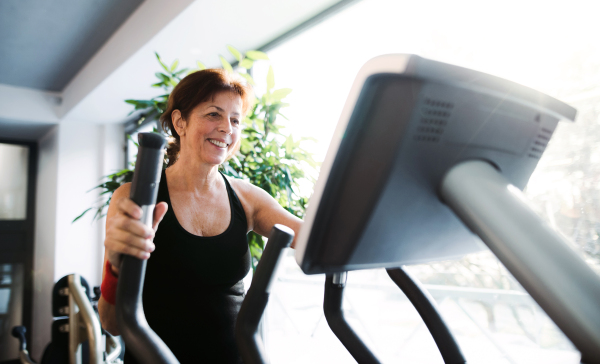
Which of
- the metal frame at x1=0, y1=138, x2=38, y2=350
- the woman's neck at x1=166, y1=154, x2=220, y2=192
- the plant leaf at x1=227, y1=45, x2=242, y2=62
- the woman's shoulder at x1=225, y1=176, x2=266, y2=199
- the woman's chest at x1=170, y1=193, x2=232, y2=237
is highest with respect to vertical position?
the plant leaf at x1=227, y1=45, x2=242, y2=62

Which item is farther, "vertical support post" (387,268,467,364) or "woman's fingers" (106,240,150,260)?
"vertical support post" (387,268,467,364)

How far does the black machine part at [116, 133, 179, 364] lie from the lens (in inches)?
17.5

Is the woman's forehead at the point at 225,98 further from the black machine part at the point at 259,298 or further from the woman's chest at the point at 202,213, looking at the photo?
the black machine part at the point at 259,298

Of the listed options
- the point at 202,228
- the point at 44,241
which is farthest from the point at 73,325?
the point at 44,241

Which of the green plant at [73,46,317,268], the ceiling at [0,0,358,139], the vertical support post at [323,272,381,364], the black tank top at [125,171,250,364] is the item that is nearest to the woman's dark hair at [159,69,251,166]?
the black tank top at [125,171,250,364]

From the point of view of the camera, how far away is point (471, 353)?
190 cm

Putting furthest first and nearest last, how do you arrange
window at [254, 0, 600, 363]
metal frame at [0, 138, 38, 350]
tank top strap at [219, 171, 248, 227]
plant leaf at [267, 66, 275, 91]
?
1. metal frame at [0, 138, 38, 350]
2. plant leaf at [267, 66, 275, 91]
3. window at [254, 0, 600, 363]
4. tank top strap at [219, 171, 248, 227]

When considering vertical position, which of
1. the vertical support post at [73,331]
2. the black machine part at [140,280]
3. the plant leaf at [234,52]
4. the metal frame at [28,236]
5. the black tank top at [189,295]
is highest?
the plant leaf at [234,52]

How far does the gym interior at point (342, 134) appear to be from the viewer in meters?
0.42

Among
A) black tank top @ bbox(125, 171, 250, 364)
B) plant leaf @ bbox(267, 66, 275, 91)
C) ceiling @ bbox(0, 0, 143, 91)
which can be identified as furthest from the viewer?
ceiling @ bbox(0, 0, 143, 91)

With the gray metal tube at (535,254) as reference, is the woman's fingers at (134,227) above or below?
below

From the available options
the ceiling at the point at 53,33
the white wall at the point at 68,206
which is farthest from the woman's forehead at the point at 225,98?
the white wall at the point at 68,206

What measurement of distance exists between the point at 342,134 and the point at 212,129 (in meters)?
→ 0.89

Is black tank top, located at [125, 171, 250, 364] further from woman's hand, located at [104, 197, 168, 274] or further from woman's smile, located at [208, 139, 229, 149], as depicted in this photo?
woman's hand, located at [104, 197, 168, 274]
